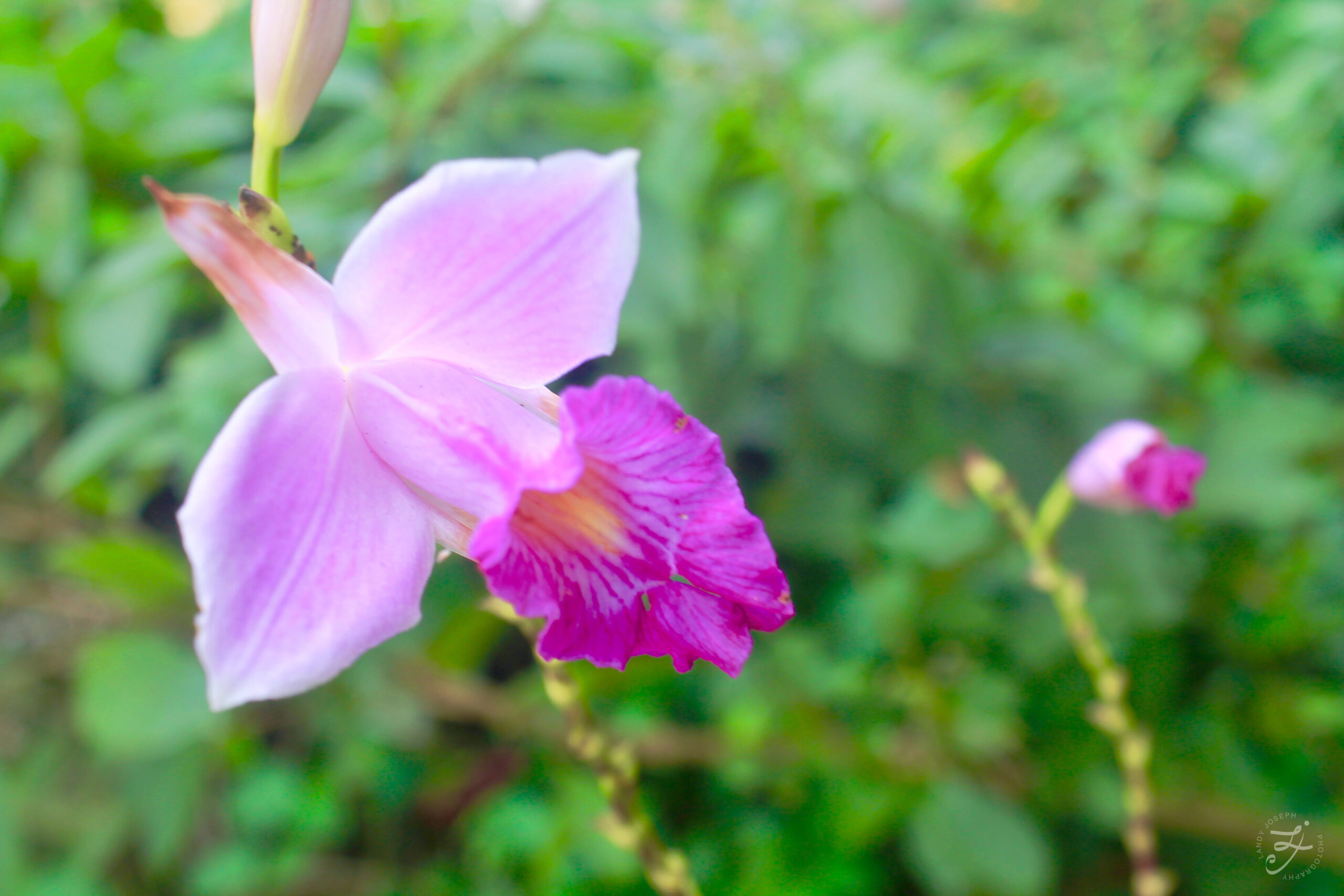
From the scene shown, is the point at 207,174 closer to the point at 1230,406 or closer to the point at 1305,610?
the point at 1230,406

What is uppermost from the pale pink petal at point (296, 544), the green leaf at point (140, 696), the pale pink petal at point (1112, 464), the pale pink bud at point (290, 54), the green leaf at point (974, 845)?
the pale pink bud at point (290, 54)

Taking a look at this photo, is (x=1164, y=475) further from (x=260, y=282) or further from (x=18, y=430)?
(x=18, y=430)

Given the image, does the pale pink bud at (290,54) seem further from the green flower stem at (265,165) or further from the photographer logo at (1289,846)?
the photographer logo at (1289,846)

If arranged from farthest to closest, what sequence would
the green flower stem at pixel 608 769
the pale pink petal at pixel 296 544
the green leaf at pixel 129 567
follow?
the green leaf at pixel 129 567 → the green flower stem at pixel 608 769 → the pale pink petal at pixel 296 544

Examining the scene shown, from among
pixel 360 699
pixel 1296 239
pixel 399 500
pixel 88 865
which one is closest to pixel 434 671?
pixel 360 699

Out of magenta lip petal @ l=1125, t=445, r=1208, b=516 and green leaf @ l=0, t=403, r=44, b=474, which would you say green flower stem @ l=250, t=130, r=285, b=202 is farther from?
green leaf @ l=0, t=403, r=44, b=474

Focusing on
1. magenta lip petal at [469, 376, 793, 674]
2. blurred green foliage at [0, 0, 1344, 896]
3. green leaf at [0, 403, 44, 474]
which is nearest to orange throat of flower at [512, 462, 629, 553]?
magenta lip petal at [469, 376, 793, 674]

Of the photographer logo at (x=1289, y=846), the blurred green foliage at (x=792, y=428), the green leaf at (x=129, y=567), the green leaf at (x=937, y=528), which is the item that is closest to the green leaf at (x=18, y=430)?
the blurred green foliage at (x=792, y=428)
